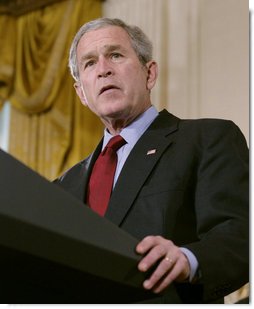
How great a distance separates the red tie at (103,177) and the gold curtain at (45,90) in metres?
3.39

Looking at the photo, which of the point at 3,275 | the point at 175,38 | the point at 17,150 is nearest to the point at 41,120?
the point at 17,150

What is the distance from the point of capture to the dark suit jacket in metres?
1.01

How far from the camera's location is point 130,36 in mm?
1508

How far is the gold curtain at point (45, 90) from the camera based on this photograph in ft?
15.7

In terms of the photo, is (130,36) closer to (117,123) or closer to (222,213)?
(117,123)

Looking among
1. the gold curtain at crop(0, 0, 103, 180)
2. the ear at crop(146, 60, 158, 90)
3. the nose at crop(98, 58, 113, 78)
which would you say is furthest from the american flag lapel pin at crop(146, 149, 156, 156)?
the gold curtain at crop(0, 0, 103, 180)

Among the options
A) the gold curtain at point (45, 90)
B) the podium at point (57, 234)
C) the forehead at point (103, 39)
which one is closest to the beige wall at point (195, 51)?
the gold curtain at point (45, 90)

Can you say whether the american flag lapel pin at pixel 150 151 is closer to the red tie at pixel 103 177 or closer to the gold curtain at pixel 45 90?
the red tie at pixel 103 177

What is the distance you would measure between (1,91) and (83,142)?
834mm

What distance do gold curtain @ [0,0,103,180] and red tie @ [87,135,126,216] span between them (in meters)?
3.39

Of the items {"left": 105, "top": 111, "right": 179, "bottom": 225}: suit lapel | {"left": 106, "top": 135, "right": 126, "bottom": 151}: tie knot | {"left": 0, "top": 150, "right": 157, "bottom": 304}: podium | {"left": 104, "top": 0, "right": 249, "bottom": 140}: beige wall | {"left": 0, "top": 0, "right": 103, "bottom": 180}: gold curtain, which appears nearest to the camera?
{"left": 0, "top": 150, "right": 157, "bottom": 304}: podium

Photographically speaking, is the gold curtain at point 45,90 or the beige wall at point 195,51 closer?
the beige wall at point 195,51

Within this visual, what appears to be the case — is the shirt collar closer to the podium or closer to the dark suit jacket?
the dark suit jacket

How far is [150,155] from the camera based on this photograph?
1.24 m
